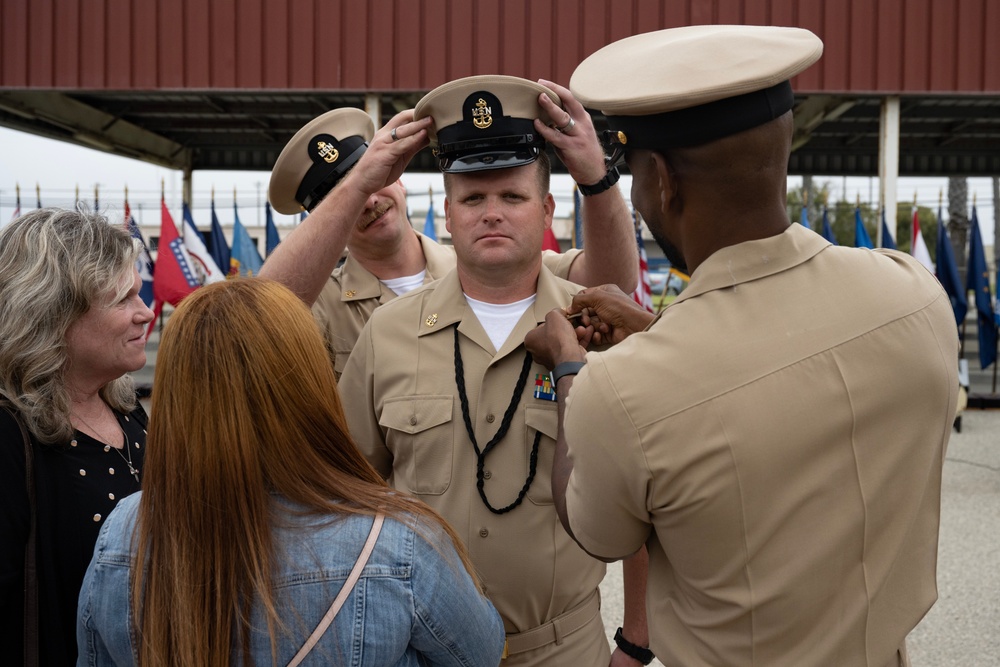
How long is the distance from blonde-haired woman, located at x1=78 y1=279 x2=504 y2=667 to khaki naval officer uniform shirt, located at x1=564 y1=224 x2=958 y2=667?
33 centimetres

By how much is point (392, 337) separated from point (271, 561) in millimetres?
1132

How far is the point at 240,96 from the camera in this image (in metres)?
11.8

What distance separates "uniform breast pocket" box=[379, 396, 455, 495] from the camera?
7.53ft

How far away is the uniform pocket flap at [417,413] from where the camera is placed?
2.30 m

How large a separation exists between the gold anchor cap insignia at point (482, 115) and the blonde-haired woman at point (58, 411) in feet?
3.11

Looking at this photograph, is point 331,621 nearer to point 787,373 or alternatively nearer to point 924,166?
point 787,373

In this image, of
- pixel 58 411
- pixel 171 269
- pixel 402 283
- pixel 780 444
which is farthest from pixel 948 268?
A: pixel 58 411

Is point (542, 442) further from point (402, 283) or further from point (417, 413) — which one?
point (402, 283)

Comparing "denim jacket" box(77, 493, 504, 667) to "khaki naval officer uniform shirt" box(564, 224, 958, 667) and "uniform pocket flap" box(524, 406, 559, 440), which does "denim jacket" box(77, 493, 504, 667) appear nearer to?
"khaki naval officer uniform shirt" box(564, 224, 958, 667)

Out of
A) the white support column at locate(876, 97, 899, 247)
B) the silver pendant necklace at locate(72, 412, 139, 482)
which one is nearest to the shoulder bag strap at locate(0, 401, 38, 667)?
the silver pendant necklace at locate(72, 412, 139, 482)

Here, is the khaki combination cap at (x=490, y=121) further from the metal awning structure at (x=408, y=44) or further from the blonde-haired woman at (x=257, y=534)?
the metal awning structure at (x=408, y=44)

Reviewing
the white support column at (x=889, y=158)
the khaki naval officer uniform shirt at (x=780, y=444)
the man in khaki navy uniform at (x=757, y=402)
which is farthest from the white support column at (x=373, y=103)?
the khaki naval officer uniform shirt at (x=780, y=444)

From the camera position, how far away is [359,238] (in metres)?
2.95

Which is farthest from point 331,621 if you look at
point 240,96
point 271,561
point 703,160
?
point 240,96
